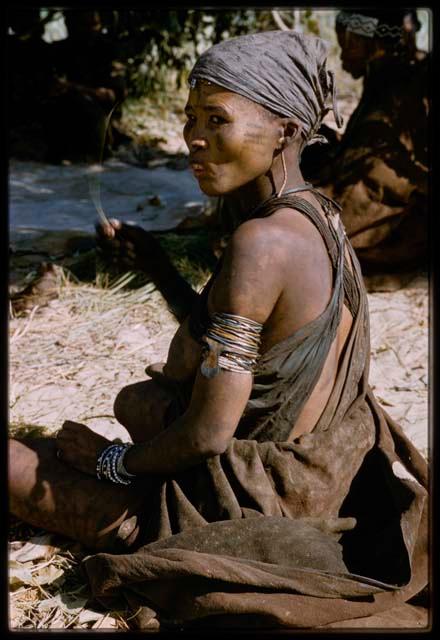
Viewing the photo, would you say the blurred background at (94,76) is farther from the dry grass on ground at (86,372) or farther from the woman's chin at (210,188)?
the woman's chin at (210,188)

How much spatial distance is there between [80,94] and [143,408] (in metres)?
6.46

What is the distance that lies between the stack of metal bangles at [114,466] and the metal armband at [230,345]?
1.85 ft

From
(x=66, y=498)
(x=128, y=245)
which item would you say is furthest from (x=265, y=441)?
(x=128, y=245)

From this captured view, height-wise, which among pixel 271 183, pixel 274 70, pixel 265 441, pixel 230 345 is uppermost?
pixel 274 70

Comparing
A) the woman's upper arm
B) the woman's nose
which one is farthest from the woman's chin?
the woman's upper arm

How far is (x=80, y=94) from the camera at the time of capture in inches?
347

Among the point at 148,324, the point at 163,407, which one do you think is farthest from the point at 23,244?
the point at 163,407

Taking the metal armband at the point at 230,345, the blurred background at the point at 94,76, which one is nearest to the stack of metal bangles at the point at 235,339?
the metal armband at the point at 230,345

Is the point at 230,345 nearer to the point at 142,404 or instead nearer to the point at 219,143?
the point at 219,143

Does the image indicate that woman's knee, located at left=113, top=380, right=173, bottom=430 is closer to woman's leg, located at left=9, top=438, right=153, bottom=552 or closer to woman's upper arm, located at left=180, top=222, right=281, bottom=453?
woman's leg, located at left=9, top=438, right=153, bottom=552

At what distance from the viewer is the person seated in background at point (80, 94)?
872 cm

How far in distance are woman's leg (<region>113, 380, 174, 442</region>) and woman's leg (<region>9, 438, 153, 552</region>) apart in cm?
30

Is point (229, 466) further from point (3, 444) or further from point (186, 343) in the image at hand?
point (3, 444)

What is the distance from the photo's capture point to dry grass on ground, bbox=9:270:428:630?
9.20 ft
